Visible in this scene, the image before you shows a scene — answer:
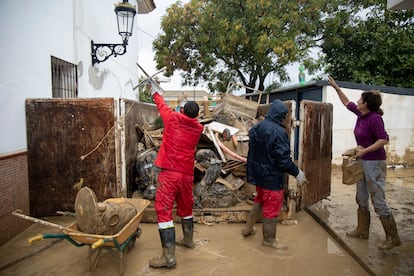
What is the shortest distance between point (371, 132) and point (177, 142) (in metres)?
2.48

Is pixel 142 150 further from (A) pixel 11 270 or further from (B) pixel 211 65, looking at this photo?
(B) pixel 211 65

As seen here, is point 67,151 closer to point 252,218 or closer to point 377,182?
point 252,218

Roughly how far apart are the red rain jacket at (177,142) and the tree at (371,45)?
12.1 m

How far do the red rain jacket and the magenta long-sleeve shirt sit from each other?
221 centimetres

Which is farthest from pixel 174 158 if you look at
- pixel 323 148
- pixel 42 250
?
pixel 323 148

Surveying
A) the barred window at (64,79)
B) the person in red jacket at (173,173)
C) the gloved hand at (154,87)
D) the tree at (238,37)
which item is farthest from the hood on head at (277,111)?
the tree at (238,37)

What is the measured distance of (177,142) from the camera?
3.74 m

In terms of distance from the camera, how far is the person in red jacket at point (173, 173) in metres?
3.57

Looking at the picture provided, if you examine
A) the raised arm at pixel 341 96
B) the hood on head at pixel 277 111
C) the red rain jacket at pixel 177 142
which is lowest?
the red rain jacket at pixel 177 142

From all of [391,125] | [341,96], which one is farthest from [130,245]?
[391,125]

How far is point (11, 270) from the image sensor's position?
347 centimetres

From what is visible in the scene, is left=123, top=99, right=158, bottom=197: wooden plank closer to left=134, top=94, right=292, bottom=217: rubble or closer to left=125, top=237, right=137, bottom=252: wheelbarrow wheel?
left=134, top=94, right=292, bottom=217: rubble

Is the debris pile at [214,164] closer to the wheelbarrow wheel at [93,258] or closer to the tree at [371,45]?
the wheelbarrow wheel at [93,258]

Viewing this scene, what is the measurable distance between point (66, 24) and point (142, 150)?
8.85 ft
